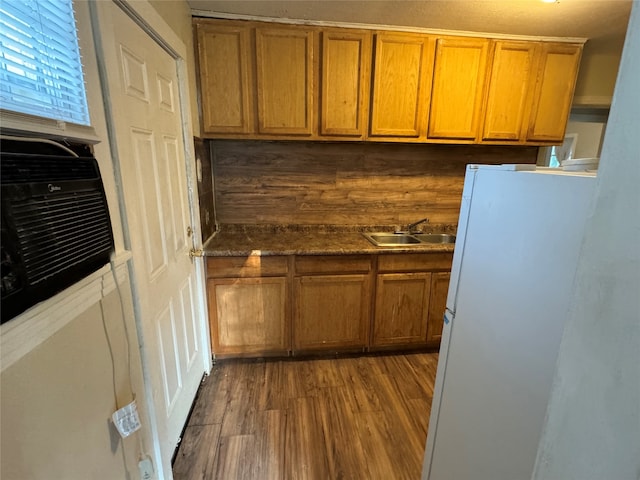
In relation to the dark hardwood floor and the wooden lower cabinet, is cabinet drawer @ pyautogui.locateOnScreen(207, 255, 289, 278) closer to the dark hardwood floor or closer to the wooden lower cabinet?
the wooden lower cabinet

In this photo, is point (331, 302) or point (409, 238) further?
point (409, 238)

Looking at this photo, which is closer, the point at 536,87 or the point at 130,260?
the point at 130,260

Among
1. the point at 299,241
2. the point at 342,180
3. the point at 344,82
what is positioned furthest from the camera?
the point at 342,180

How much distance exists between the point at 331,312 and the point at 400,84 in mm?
1746

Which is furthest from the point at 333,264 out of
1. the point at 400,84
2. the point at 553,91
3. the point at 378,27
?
the point at 553,91

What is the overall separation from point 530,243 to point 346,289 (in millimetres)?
1579

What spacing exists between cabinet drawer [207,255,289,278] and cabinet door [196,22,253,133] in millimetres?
898

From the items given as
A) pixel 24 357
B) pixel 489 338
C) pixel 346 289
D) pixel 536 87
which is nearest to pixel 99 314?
pixel 24 357

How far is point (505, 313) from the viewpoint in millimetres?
876

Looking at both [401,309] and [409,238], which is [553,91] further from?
[401,309]

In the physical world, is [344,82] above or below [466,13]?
below

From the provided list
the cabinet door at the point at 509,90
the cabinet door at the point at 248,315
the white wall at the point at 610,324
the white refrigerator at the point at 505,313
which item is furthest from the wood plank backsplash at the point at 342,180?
the white wall at the point at 610,324

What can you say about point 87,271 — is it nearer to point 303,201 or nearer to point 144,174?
point 144,174

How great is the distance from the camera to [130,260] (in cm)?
104
